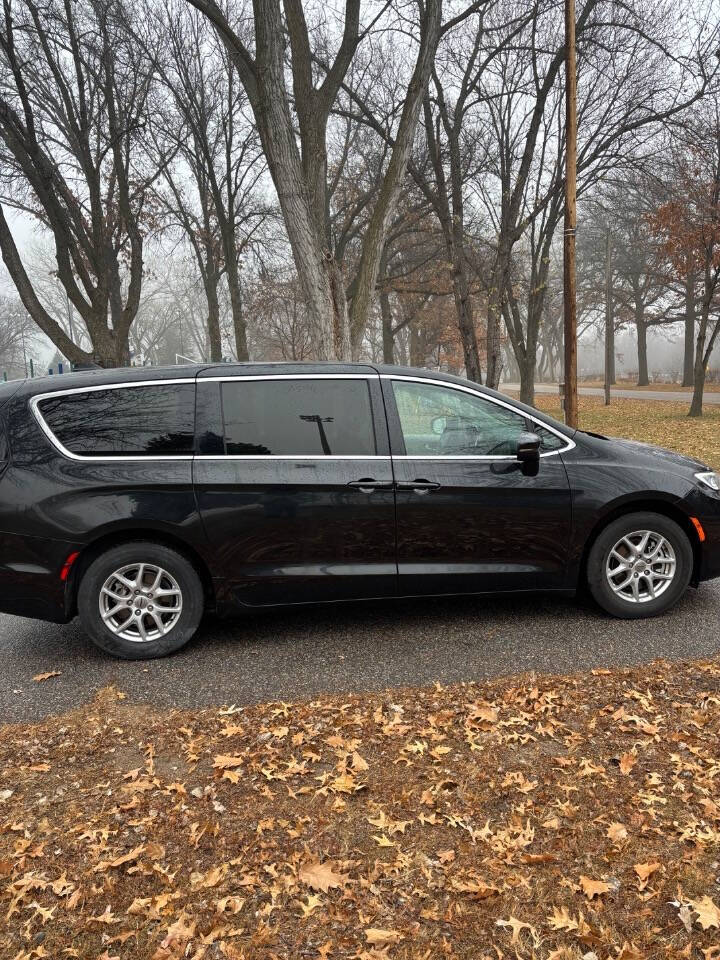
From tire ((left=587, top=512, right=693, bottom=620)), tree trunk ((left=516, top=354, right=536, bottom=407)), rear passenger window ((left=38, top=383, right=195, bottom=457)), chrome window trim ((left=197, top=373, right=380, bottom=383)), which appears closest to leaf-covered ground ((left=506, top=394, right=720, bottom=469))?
tree trunk ((left=516, top=354, right=536, bottom=407))

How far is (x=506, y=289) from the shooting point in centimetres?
2242

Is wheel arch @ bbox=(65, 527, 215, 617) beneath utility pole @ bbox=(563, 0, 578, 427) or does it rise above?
beneath

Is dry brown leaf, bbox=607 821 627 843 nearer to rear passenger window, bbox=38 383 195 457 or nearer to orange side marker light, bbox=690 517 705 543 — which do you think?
orange side marker light, bbox=690 517 705 543

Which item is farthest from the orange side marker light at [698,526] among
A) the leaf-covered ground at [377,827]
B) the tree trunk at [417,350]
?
the tree trunk at [417,350]

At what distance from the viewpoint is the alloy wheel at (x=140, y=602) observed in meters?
4.15

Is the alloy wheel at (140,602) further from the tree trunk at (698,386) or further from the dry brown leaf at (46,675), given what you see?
the tree trunk at (698,386)

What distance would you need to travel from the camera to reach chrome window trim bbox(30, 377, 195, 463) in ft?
13.7

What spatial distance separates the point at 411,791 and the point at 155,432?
2.62 metres

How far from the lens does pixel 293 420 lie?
432cm

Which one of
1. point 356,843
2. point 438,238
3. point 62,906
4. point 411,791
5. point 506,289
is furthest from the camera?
point 438,238

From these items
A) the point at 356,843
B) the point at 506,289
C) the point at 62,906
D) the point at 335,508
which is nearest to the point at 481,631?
the point at 335,508

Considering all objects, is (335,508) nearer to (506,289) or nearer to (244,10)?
(244,10)

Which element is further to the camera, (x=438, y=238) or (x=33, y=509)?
(x=438, y=238)

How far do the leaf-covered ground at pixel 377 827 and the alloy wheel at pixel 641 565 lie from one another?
38.8 inches
